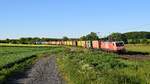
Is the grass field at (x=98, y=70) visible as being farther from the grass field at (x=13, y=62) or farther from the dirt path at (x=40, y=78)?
the dirt path at (x=40, y=78)

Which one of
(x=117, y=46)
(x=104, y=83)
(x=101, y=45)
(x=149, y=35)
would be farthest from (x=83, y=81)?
(x=149, y=35)

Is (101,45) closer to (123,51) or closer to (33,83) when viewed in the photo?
(123,51)

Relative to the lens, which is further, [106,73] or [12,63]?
[12,63]

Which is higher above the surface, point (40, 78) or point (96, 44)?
point (96, 44)

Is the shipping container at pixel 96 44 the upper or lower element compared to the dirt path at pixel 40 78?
upper

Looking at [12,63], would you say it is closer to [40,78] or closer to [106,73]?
[40,78]

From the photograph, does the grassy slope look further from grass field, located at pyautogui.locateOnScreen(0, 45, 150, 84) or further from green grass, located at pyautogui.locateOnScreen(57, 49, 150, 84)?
green grass, located at pyautogui.locateOnScreen(57, 49, 150, 84)

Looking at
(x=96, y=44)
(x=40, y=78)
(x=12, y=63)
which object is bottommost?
(x=40, y=78)

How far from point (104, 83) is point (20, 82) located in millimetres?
6985

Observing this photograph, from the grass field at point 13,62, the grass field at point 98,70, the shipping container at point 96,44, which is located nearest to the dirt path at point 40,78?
the grass field at point 98,70

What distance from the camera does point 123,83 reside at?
16.7 metres

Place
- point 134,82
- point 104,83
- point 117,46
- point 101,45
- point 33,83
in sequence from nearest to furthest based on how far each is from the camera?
point 104,83 → point 134,82 → point 33,83 → point 117,46 → point 101,45

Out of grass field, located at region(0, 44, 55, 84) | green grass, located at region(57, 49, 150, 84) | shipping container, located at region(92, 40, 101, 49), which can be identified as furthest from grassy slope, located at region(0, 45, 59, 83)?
shipping container, located at region(92, 40, 101, 49)

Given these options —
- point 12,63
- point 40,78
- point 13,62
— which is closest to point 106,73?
point 40,78
